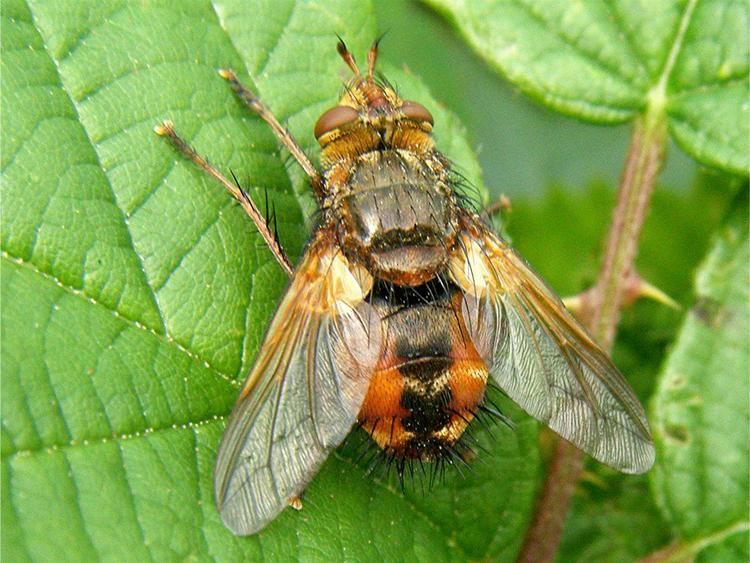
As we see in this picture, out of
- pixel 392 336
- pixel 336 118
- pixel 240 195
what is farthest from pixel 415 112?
pixel 392 336

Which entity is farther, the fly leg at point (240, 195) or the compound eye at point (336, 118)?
the compound eye at point (336, 118)

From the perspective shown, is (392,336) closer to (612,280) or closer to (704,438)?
(612,280)

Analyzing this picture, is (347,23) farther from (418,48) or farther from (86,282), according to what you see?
(418,48)

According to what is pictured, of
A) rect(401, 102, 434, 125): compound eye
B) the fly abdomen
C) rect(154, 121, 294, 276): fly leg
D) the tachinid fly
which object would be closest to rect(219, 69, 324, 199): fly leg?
the tachinid fly

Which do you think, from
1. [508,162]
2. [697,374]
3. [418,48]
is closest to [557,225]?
[508,162]

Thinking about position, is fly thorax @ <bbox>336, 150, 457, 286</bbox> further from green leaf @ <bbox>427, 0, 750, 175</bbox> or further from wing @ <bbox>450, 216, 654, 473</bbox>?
green leaf @ <bbox>427, 0, 750, 175</bbox>

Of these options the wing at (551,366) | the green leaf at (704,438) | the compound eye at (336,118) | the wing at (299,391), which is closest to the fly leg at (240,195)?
the wing at (299,391)

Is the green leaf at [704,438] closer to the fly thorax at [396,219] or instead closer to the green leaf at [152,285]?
the green leaf at [152,285]
